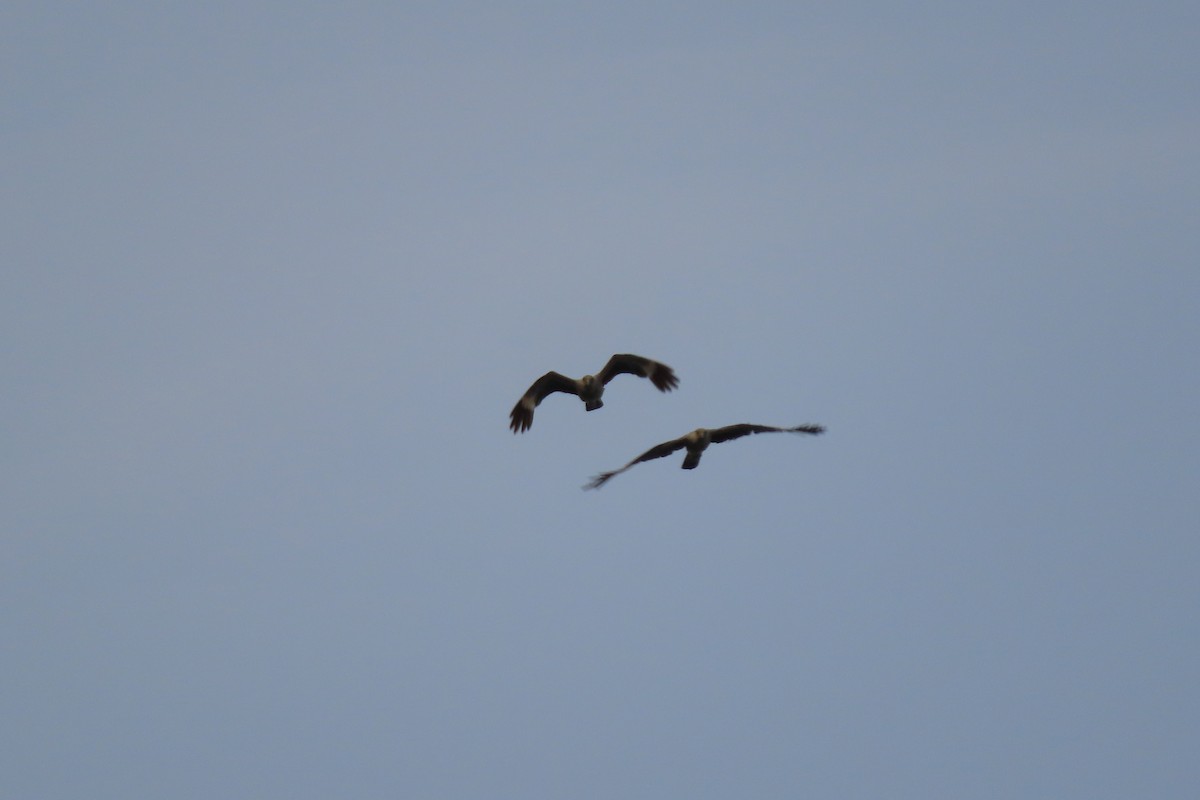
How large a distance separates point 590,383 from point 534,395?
1663 millimetres

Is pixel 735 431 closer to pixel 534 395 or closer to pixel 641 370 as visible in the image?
pixel 641 370

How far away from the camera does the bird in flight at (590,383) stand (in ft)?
131

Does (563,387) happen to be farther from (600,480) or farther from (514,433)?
(600,480)

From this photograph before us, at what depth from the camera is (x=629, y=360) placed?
40406mm

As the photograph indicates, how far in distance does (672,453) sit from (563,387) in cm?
267

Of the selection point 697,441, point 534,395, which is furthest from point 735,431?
point 534,395

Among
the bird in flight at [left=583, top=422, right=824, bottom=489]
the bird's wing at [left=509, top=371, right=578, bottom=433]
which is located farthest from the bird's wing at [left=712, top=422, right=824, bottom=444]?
the bird's wing at [left=509, top=371, right=578, bottom=433]

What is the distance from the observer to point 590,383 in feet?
131

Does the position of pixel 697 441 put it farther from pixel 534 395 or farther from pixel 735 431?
pixel 534 395

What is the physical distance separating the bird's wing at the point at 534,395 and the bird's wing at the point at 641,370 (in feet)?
2.67

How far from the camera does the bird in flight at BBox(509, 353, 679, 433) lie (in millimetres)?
39875

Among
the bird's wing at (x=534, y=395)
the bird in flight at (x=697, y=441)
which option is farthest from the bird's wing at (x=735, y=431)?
the bird's wing at (x=534, y=395)

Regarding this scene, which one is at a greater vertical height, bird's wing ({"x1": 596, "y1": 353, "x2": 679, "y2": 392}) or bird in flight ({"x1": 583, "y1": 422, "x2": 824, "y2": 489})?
bird's wing ({"x1": 596, "y1": 353, "x2": 679, "y2": 392})

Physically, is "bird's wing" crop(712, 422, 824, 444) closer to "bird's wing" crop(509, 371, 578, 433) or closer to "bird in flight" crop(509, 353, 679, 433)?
"bird in flight" crop(509, 353, 679, 433)
